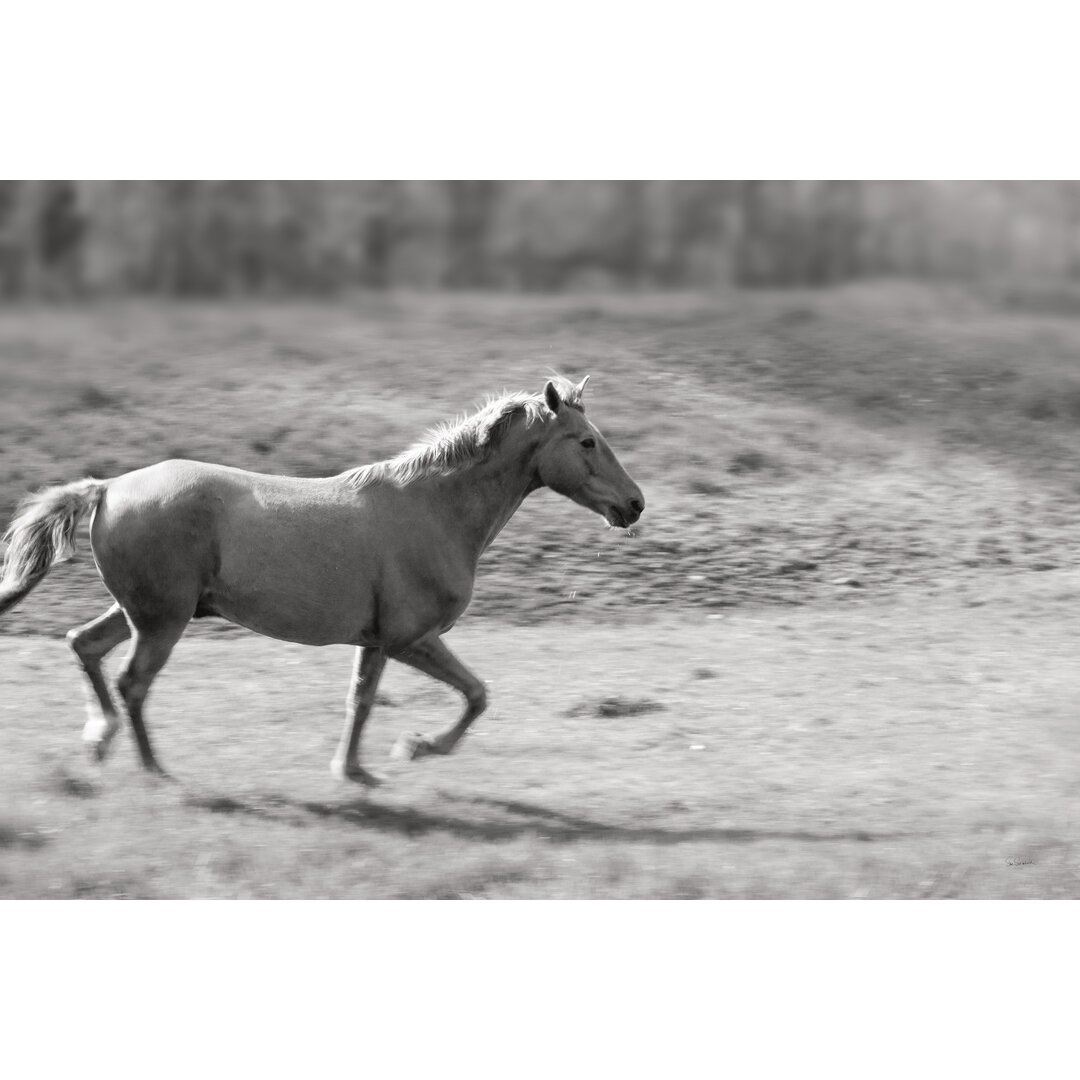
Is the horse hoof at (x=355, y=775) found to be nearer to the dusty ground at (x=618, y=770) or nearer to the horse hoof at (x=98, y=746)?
the dusty ground at (x=618, y=770)

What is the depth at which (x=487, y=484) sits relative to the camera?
634cm

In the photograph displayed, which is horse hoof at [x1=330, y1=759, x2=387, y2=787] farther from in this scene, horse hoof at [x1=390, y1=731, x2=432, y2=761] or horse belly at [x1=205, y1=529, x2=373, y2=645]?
horse belly at [x1=205, y1=529, x2=373, y2=645]

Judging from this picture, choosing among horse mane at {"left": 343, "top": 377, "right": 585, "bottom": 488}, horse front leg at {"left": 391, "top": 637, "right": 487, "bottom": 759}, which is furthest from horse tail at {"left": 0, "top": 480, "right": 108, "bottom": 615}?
horse front leg at {"left": 391, "top": 637, "right": 487, "bottom": 759}

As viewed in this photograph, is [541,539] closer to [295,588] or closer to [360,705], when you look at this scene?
[360,705]

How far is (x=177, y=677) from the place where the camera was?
8242mm

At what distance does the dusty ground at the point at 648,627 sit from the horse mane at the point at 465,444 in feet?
4.60

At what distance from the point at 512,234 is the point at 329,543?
517cm

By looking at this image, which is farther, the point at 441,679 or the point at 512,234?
the point at 512,234

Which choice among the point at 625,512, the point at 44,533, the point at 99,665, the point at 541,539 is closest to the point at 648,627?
the point at 541,539

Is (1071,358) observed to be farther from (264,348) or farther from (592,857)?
(592,857)

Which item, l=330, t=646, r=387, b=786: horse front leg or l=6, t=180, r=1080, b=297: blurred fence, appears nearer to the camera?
l=330, t=646, r=387, b=786: horse front leg

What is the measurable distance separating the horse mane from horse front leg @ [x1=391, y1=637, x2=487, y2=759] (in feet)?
2.39

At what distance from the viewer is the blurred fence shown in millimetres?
10406

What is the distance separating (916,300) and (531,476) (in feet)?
19.6
